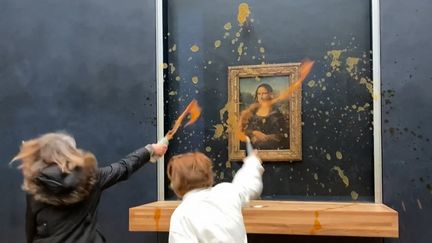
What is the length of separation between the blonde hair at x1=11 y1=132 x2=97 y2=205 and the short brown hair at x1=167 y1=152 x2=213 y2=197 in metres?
0.37

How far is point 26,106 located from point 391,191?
9.04ft

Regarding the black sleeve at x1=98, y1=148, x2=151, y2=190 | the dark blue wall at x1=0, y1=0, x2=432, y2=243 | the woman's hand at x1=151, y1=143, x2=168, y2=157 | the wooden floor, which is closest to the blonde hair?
the black sleeve at x1=98, y1=148, x2=151, y2=190

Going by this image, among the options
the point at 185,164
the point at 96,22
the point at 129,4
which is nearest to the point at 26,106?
the point at 96,22

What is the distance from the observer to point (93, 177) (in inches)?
85.6

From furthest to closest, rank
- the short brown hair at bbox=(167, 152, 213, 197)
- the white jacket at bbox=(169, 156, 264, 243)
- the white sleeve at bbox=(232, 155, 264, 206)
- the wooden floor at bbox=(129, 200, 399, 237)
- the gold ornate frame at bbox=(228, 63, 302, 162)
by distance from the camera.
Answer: the gold ornate frame at bbox=(228, 63, 302, 162), the wooden floor at bbox=(129, 200, 399, 237), the white sleeve at bbox=(232, 155, 264, 206), the short brown hair at bbox=(167, 152, 213, 197), the white jacket at bbox=(169, 156, 264, 243)

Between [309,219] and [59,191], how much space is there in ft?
5.00

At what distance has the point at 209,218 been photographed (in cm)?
204

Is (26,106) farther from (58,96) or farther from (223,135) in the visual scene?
(223,135)

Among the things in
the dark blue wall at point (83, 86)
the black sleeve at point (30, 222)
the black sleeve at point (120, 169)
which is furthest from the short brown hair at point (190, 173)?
the dark blue wall at point (83, 86)

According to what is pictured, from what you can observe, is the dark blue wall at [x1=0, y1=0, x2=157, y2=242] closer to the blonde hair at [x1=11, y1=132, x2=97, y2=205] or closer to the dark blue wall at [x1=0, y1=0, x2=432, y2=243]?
the dark blue wall at [x1=0, y1=0, x2=432, y2=243]

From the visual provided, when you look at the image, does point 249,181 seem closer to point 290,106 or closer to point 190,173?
point 190,173

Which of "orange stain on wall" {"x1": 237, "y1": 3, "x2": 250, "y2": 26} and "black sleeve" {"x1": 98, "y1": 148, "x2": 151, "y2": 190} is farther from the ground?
"orange stain on wall" {"x1": 237, "y1": 3, "x2": 250, "y2": 26}

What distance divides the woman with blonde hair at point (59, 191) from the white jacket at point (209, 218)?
1.29ft

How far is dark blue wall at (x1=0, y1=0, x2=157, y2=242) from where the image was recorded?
3658 mm
